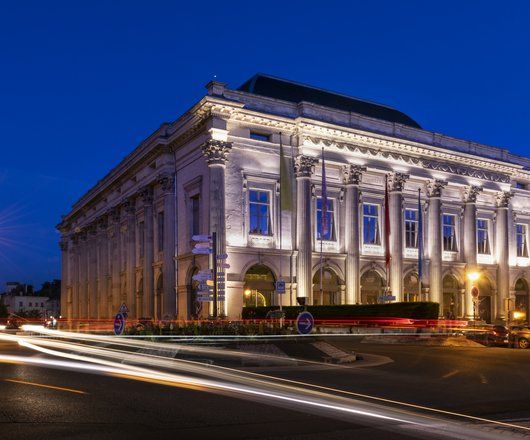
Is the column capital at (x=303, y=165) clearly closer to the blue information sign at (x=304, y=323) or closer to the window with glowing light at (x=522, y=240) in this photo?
the blue information sign at (x=304, y=323)

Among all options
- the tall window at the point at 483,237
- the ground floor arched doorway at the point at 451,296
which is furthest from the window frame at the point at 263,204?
the tall window at the point at 483,237

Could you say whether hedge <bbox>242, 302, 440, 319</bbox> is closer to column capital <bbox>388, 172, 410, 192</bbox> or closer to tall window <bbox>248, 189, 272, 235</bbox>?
tall window <bbox>248, 189, 272, 235</bbox>

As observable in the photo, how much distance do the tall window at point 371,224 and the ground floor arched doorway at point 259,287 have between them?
9.23 meters

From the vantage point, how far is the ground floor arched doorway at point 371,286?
50.2 metres

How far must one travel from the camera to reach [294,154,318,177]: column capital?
4609cm

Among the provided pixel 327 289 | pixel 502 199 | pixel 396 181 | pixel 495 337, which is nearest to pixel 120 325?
pixel 495 337

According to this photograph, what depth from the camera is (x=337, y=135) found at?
48000 millimetres

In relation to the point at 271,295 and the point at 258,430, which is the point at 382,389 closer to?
the point at 258,430

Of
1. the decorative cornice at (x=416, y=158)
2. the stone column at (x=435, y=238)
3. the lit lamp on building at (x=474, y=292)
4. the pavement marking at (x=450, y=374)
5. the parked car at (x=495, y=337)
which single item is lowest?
the parked car at (x=495, y=337)

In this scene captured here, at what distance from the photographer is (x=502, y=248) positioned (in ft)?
192

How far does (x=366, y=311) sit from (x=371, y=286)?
1058cm

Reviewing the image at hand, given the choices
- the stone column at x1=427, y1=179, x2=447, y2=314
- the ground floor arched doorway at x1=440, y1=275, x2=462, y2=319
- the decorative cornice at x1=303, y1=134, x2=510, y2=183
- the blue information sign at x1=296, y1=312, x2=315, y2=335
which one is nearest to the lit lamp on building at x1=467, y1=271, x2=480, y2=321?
the ground floor arched doorway at x1=440, y1=275, x2=462, y2=319

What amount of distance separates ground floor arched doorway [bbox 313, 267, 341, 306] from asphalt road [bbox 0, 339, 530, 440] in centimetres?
2755

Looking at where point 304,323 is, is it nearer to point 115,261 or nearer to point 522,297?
point 522,297
